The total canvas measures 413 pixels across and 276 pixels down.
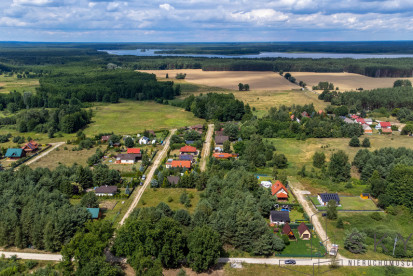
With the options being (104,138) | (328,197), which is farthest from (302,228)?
(104,138)

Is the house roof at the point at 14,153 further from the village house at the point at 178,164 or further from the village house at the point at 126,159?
the village house at the point at 178,164

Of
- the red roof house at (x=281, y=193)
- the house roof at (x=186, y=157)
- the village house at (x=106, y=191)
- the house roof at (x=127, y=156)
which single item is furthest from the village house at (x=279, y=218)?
the house roof at (x=127, y=156)

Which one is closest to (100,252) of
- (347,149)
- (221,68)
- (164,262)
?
(164,262)

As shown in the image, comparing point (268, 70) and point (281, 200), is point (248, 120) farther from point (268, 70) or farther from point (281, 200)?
point (268, 70)

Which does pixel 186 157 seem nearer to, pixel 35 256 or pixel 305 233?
pixel 305 233

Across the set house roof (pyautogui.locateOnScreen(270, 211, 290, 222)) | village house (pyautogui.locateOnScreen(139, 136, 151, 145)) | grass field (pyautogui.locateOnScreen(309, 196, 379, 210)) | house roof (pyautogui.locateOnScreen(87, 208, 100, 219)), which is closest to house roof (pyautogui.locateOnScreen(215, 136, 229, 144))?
village house (pyautogui.locateOnScreen(139, 136, 151, 145))

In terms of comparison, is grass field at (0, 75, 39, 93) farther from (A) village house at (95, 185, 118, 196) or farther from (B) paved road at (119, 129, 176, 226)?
(A) village house at (95, 185, 118, 196)

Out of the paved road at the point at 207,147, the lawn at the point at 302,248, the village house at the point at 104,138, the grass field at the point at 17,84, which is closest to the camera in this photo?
the lawn at the point at 302,248

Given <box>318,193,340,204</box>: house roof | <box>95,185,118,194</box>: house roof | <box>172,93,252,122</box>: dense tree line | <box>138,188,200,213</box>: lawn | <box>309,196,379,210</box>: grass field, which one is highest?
<box>172,93,252,122</box>: dense tree line
